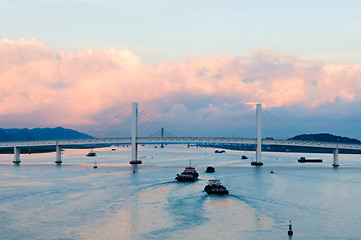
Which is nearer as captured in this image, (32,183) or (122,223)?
(122,223)

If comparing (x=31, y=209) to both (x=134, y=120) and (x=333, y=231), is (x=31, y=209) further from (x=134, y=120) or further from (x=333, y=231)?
(x=134, y=120)

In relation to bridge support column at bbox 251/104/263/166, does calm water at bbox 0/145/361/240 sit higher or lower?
lower

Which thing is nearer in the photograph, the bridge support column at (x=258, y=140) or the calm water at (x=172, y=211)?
the calm water at (x=172, y=211)

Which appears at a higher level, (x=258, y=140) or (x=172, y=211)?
(x=258, y=140)

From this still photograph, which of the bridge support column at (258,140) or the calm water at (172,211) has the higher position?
the bridge support column at (258,140)

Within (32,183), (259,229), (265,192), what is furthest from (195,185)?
(259,229)

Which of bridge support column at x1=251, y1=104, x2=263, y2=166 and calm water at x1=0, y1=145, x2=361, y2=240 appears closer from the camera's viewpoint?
calm water at x1=0, y1=145, x2=361, y2=240

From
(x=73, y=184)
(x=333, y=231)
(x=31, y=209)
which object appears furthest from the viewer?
(x=73, y=184)

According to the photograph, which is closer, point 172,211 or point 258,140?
point 172,211

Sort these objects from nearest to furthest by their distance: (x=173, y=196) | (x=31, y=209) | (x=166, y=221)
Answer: (x=166, y=221)
(x=31, y=209)
(x=173, y=196)

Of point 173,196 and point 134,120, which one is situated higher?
point 134,120
